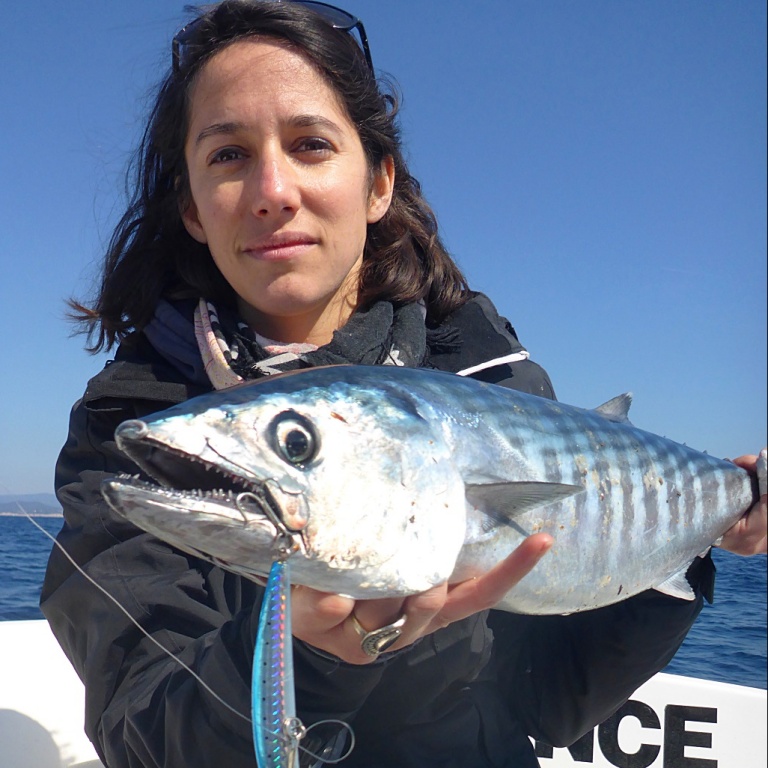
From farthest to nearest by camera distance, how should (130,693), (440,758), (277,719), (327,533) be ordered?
1. (440,758)
2. (130,693)
3. (327,533)
4. (277,719)

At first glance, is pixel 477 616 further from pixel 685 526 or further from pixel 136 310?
pixel 136 310

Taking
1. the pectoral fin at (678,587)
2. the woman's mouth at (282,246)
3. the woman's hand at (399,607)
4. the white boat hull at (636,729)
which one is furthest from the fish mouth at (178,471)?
the white boat hull at (636,729)

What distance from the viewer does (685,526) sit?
2.34 meters

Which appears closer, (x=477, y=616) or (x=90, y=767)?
(x=477, y=616)

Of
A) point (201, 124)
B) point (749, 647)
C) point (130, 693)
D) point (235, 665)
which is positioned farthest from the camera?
point (749, 647)

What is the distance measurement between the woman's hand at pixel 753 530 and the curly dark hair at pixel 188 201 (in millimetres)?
1333

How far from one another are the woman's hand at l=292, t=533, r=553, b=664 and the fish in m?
0.05

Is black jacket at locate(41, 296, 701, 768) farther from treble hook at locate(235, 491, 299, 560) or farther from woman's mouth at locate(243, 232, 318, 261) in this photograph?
woman's mouth at locate(243, 232, 318, 261)

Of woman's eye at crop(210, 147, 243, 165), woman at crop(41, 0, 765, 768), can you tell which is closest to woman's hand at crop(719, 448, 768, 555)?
woman at crop(41, 0, 765, 768)

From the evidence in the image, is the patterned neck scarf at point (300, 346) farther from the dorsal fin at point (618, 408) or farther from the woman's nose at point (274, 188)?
the dorsal fin at point (618, 408)

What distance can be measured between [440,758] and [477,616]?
17.4 inches

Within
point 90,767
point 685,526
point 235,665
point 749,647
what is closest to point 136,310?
point 235,665

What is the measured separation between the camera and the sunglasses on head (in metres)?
2.89

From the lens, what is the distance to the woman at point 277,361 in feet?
6.29
